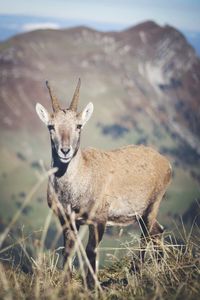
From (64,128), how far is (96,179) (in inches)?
63.1

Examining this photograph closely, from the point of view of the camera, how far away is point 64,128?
10969 mm

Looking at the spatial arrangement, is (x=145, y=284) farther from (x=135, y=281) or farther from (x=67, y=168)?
(x=67, y=168)

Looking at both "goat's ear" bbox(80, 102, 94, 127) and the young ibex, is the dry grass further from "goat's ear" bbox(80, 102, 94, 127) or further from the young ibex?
"goat's ear" bbox(80, 102, 94, 127)

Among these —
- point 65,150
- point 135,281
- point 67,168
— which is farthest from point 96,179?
point 135,281

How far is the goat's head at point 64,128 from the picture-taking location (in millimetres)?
10398

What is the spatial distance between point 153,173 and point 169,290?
625cm

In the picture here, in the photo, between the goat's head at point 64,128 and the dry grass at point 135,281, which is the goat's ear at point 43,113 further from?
the dry grass at point 135,281

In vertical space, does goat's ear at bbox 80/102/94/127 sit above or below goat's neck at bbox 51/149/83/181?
above

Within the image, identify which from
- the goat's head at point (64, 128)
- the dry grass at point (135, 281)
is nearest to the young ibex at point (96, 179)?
the goat's head at point (64, 128)

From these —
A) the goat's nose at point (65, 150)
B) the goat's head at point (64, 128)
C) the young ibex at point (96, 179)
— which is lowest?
the young ibex at point (96, 179)

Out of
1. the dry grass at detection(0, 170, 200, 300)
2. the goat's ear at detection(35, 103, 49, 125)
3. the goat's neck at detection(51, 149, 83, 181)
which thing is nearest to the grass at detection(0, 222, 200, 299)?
the dry grass at detection(0, 170, 200, 300)

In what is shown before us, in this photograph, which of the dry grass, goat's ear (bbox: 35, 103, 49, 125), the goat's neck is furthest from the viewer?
goat's ear (bbox: 35, 103, 49, 125)

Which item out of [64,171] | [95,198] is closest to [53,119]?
[64,171]

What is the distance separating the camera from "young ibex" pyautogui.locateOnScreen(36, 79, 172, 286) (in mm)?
10820
